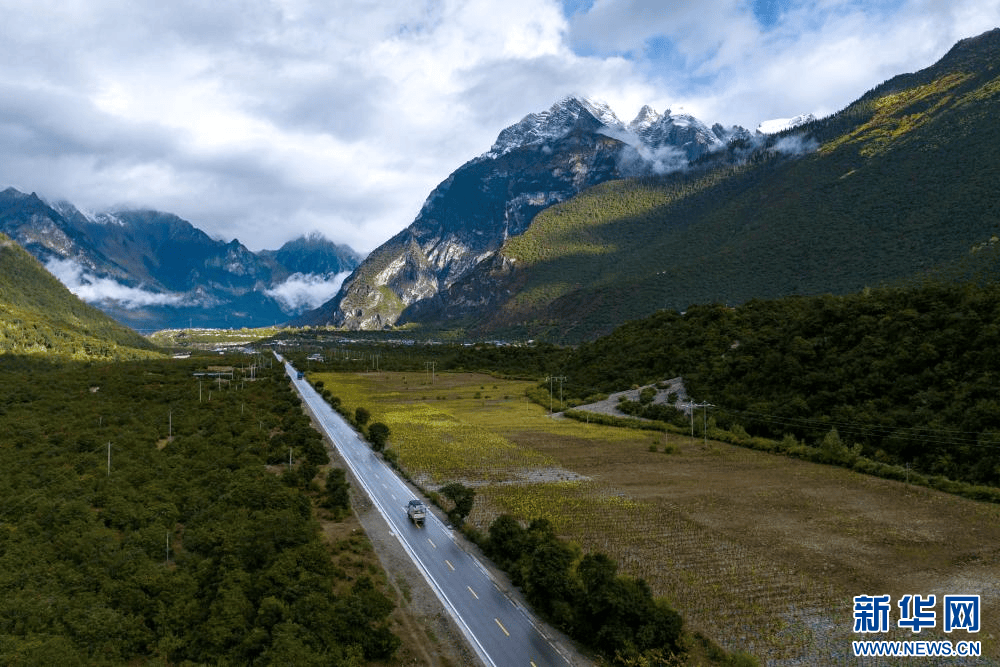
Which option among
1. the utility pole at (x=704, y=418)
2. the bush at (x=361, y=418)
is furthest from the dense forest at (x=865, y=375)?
the bush at (x=361, y=418)

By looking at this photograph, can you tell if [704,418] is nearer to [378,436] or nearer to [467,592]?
[378,436]

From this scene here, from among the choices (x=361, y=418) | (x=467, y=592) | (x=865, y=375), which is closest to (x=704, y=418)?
(x=865, y=375)

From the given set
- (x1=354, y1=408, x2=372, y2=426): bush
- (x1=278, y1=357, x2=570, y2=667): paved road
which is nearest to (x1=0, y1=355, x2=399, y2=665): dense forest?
(x1=278, y1=357, x2=570, y2=667): paved road


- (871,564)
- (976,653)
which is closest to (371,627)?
(976,653)

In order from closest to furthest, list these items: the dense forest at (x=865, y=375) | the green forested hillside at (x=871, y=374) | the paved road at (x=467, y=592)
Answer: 1. the paved road at (x=467, y=592)
2. the green forested hillside at (x=871, y=374)
3. the dense forest at (x=865, y=375)

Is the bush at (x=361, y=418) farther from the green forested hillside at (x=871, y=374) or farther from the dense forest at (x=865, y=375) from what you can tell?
the green forested hillside at (x=871, y=374)

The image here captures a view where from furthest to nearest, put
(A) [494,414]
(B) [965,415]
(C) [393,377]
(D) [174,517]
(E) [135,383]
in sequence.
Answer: (C) [393,377]
(E) [135,383]
(A) [494,414]
(B) [965,415]
(D) [174,517]

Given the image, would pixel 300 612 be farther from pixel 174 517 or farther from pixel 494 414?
pixel 494 414
